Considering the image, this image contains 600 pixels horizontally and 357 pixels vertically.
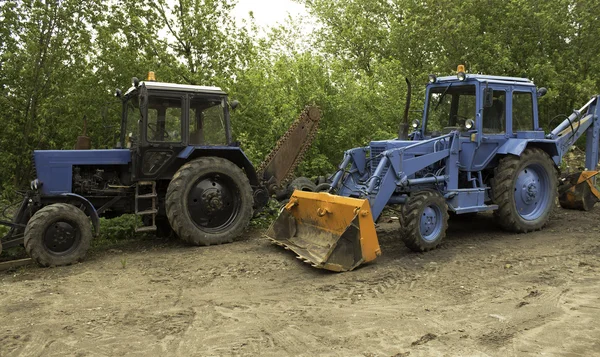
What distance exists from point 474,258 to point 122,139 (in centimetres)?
549

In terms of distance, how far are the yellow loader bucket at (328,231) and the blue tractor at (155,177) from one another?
0.88 meters

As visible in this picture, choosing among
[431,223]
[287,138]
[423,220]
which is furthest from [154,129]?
[431,223]

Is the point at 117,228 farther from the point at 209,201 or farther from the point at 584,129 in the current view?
the point at 584,129

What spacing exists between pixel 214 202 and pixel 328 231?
190 centimetres

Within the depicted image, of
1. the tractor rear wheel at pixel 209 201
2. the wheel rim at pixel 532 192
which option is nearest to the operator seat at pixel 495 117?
the wheel rim at pixel 532 192

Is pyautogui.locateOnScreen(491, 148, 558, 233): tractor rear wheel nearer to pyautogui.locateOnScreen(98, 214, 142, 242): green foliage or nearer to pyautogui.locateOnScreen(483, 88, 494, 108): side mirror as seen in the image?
pyautogui.locateOnScreen(483, 88, 494, 108): side mirror

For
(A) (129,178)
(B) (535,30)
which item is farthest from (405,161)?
(B) (535,30)

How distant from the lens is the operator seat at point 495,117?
797cm

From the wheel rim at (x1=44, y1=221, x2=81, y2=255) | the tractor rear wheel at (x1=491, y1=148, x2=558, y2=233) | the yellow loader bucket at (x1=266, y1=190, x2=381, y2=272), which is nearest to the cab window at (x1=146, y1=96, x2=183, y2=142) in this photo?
the wheel rim at (x1=44, y1=221, x2=81, y2=255)

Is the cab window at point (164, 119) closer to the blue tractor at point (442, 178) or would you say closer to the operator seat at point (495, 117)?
the blue tractor at point (442, 178)

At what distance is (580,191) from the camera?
977cm

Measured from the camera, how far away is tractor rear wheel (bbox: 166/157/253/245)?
23.6 feet

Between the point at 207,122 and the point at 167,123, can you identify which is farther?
the point at 207,122

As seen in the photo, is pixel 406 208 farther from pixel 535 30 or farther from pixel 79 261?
pixel 535 30
